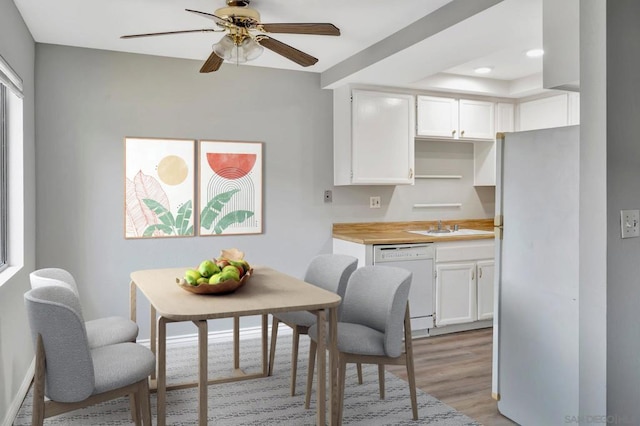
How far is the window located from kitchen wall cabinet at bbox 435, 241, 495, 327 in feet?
10.1

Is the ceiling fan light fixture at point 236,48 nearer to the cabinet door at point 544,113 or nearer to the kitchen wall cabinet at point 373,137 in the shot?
the kitchen wall cabinet at point 373,137

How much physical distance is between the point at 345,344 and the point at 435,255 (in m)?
1.96

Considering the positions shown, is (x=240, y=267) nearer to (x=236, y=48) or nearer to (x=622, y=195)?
(x=236, y=48)

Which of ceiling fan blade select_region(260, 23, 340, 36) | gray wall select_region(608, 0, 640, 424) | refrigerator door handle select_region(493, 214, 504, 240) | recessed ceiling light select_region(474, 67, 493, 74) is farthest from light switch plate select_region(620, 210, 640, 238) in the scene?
recessed ceiling light select_region(474, 67, 493, 74)

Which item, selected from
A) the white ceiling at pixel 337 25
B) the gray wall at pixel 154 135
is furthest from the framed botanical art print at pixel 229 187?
the white ceiling at pixel 337 25

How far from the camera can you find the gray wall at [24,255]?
8.39ft

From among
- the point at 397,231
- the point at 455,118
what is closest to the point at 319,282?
the point at 397,231

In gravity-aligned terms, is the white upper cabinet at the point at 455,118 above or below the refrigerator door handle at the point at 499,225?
above

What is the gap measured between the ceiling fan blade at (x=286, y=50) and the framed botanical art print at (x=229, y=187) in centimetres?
146

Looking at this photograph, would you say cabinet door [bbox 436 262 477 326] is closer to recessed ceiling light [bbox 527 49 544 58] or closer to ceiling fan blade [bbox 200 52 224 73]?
recessed ceiling light [bbox 527 49 544 58]

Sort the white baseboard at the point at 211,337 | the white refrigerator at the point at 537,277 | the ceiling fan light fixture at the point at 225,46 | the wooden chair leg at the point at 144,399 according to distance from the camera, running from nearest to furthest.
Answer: the wooden chair leg at the point at 144,399
the white refrigerator at the point at 537,277
the ceiling fan light fixture at the point at 225,46
the white baseboard at the point at 211,337

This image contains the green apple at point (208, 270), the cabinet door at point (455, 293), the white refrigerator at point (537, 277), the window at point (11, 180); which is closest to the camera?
the white refrigerator at point (537, 277)

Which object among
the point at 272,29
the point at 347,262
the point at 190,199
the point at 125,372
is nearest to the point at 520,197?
the point at 347,262

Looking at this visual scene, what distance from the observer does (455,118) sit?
4.79 meters
